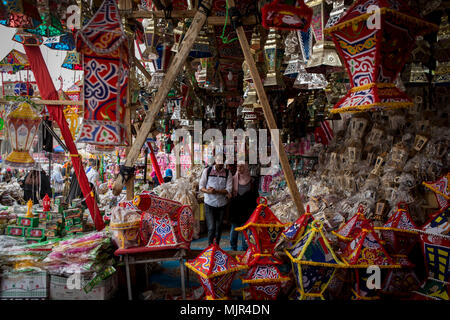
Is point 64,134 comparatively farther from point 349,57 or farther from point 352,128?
point 352,128

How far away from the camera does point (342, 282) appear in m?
2.65

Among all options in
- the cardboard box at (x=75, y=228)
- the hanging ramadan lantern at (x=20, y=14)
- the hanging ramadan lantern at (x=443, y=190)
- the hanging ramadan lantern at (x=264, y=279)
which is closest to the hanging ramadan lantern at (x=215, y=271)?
the hanging ramadan lantern at (x=264, y=279)

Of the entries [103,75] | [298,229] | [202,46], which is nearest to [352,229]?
[298,229]

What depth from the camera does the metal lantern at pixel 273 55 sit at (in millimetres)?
3125

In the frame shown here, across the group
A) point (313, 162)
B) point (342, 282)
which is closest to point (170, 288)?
point (342, 282)

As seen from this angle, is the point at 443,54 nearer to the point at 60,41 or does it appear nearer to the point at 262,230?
the point at 262,230

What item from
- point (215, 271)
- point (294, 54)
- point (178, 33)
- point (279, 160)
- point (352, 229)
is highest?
point (178, 33)

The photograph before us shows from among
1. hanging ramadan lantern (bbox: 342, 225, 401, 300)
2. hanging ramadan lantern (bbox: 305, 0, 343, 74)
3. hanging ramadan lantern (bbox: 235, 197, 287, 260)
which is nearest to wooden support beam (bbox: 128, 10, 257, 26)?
hanging ramadan lantern (bbox: 305, 0, 343, 74)

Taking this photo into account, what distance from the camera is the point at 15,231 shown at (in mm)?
3850

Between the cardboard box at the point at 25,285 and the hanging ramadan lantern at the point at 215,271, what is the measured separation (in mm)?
1438

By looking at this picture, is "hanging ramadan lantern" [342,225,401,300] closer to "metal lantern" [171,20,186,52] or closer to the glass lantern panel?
"metal lantern" [171,20,186,52]

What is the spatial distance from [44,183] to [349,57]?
6.64m

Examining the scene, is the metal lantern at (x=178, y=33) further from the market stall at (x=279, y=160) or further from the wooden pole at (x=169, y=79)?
the wooden pole at (x=169, y=79)

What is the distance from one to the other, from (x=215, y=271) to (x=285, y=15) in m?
1.96
